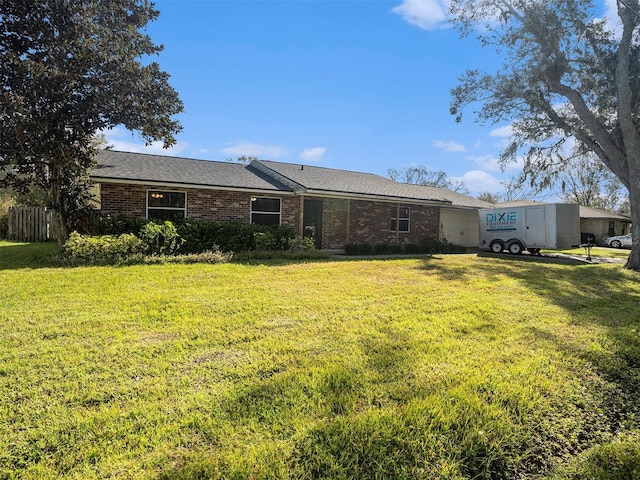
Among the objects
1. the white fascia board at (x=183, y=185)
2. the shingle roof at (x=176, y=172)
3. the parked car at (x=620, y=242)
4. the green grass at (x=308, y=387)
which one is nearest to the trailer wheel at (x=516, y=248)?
the white fascia board at (x=183, y=185)

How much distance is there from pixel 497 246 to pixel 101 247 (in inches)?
691

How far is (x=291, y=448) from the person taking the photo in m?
2.36

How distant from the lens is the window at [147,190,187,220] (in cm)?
1204

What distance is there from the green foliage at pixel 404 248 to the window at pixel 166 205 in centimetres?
640

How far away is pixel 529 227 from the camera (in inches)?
674

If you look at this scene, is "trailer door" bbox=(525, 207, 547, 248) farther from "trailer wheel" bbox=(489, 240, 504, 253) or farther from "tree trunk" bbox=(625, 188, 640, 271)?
"tree trunk" bbox=(625, 188, 640, 271)

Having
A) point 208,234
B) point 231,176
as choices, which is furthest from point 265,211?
point 208,234

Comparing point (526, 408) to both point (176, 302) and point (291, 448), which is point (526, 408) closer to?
point (291, 448)

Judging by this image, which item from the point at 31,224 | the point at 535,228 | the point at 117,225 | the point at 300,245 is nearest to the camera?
the point at 117,225

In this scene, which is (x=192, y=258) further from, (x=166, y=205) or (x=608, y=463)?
(x=608, y=463)

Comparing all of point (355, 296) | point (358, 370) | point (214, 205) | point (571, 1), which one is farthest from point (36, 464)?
point (571, 1)

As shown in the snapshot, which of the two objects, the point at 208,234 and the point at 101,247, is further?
the point at 208,234

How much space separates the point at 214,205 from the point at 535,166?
1623cm

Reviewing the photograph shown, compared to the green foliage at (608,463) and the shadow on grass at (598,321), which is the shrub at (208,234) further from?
the green foliage at (608,463)
